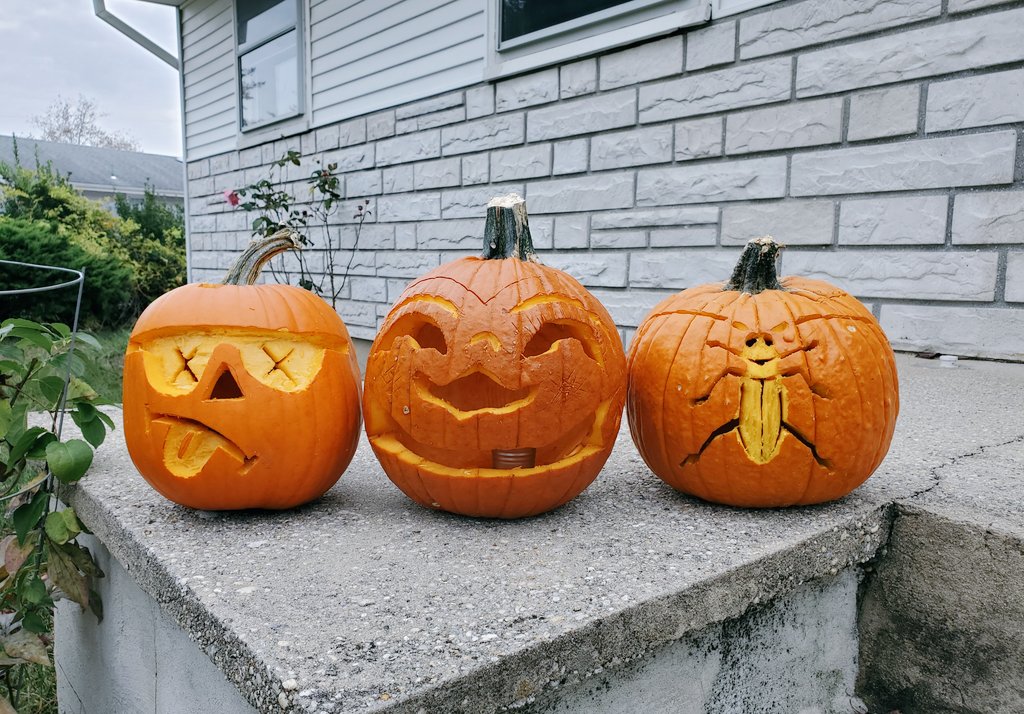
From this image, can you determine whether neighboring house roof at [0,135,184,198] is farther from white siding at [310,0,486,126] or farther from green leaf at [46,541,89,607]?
green leaf at [46,541,89,607]

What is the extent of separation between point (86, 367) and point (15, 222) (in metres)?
9.64

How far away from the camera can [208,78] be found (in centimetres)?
823

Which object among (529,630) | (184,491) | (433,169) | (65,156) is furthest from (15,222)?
(65,156)

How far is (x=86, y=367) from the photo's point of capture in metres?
1.75

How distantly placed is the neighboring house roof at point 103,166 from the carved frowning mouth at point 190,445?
28942 millimetres

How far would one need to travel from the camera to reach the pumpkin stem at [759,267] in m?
1.48

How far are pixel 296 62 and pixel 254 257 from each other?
5948 mm

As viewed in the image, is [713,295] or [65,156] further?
[65,156]

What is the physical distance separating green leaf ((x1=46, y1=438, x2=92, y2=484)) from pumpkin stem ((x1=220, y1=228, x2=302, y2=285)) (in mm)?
468

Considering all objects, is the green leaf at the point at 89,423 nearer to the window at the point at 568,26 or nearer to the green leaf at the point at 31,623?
the green leaf at the point at 31,623

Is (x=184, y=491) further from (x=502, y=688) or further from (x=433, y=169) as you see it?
(x=433, y=169)

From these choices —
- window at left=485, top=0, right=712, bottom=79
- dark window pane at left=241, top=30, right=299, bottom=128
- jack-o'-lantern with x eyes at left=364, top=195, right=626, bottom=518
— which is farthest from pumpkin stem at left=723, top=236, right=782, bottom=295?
dark window pane at left=241, top=30, right=299, bottom=128

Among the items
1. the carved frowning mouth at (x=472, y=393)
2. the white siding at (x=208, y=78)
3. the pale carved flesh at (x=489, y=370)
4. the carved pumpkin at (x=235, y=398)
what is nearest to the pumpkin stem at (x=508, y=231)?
the pale carved flesh at (x=489, y=370)

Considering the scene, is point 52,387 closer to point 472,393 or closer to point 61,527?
point 61,527
